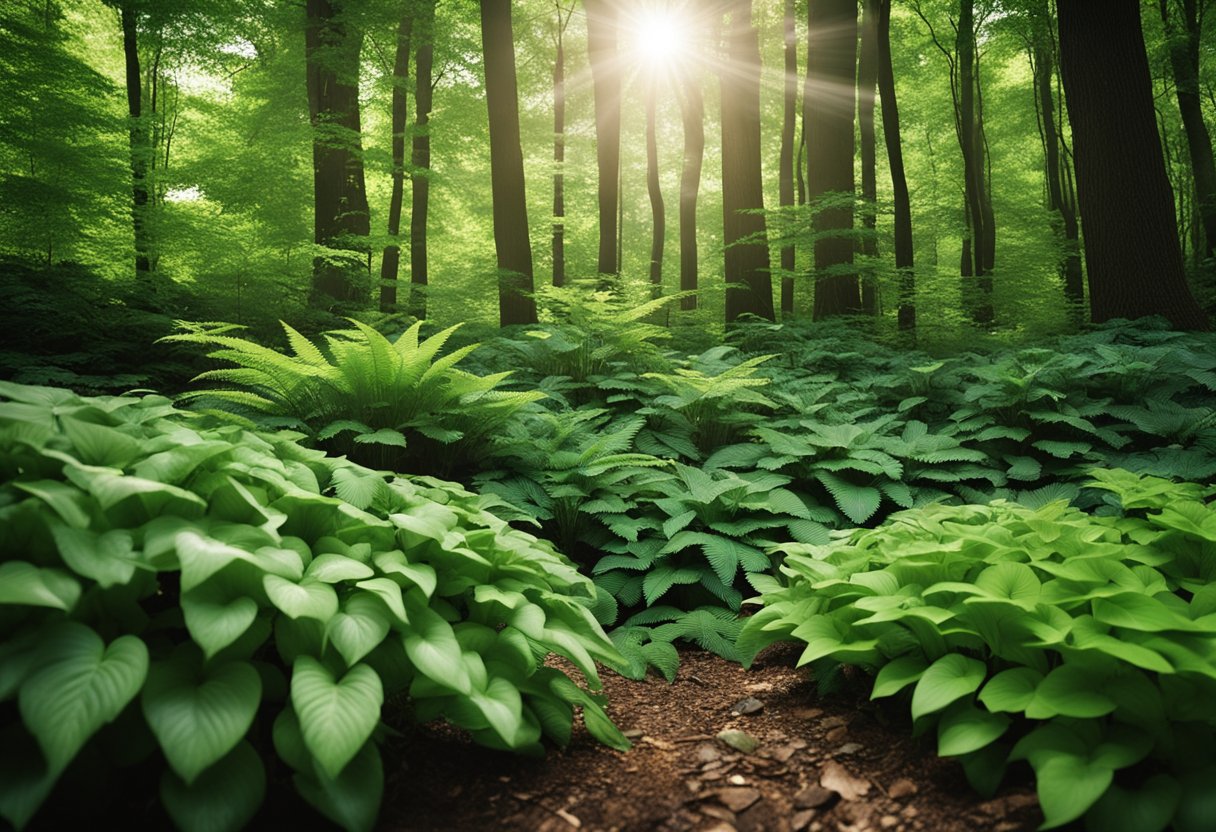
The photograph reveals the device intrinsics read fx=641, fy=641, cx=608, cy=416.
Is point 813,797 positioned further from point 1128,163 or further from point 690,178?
point 690,178

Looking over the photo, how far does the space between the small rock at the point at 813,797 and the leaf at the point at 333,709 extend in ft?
3.54

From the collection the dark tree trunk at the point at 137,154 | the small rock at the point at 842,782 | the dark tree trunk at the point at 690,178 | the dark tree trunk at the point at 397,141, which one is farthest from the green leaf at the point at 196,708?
the dark tree trunk at the point at 690,178

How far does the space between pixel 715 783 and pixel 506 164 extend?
25.3 ft

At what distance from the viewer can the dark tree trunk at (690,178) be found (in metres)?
14.8

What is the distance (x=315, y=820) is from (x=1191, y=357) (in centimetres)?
540

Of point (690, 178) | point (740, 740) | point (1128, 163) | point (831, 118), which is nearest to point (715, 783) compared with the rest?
point (740, 740)

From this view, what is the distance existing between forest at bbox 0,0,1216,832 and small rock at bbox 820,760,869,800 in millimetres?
20

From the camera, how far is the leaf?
1233 mm

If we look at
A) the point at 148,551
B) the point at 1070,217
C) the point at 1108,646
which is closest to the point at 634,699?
the point at 1108,646

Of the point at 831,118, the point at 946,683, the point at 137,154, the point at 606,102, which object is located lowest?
the point at 946,683

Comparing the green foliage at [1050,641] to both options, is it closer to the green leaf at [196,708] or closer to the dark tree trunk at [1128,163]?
the green leaf at [196,708]

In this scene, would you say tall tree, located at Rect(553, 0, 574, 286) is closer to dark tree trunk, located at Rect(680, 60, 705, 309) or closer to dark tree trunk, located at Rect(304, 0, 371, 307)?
dark tree trunk, located at Rect(680, 60, 705, 309)

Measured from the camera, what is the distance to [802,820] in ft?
5.13

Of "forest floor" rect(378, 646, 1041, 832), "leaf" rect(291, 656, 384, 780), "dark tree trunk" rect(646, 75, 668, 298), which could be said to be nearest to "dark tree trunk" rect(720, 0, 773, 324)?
"forest floor" rect(378, 646, 1041, 832)
